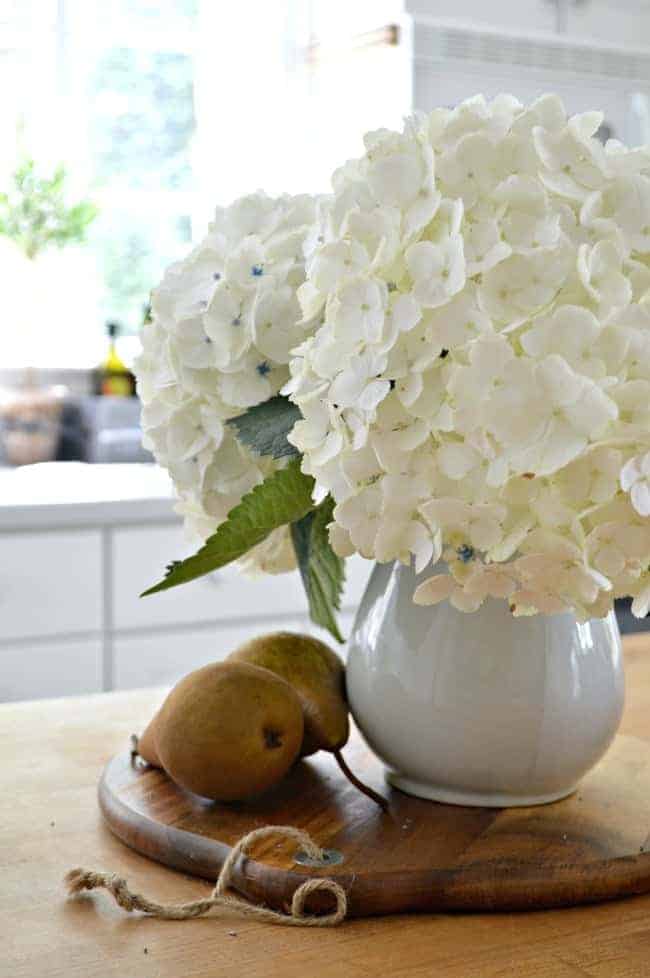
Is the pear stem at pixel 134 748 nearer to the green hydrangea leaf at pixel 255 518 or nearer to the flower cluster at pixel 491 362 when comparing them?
the green hydrangea leaf at pixel 255 518

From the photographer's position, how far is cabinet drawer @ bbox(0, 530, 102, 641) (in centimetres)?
246

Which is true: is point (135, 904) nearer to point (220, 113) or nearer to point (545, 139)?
point (545, 139)

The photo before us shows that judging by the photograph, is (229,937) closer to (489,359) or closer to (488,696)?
(488,696)

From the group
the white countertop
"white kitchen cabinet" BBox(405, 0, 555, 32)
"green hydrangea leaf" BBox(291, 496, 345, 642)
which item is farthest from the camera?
"white kitchen cabinet" BBox(405, 0, 555, 32)

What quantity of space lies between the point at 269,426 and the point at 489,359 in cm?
21

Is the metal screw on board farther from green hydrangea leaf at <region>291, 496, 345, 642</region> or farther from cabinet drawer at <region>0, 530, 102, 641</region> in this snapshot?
cabinet drawer at <region>0, 530, 102, 641</region>

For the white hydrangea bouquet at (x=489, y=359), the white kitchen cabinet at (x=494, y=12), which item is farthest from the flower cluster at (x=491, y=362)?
the white kitchen cabinet at (x=494, y=12)

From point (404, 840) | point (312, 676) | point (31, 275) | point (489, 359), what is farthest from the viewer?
point (31, 275)

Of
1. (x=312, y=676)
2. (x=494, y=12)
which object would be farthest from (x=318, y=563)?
(x=494, y=12)

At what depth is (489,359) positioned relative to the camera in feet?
2.28

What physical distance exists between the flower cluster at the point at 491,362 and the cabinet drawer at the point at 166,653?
1873 mm

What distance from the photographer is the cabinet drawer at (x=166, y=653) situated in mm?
2584

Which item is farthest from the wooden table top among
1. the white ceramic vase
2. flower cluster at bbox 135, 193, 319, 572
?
flower cluster at bbox 135, 193, 319, 572

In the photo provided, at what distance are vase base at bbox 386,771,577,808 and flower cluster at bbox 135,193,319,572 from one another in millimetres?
230
